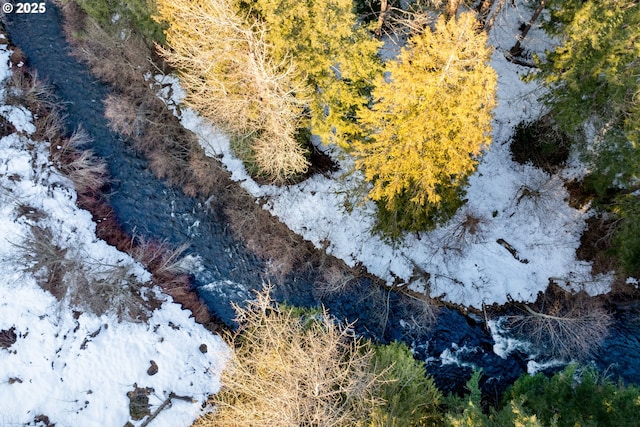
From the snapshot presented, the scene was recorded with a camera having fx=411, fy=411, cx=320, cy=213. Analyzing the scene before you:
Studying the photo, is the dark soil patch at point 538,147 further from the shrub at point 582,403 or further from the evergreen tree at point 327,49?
the shrub at point 582,403

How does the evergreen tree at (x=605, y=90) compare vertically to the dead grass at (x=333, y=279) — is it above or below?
above

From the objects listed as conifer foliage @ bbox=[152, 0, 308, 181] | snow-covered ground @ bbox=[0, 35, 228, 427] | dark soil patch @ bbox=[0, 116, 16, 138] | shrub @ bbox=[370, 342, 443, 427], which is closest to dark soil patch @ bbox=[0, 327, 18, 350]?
snow-covered ground @ bbox=[0, 35, 228, 427]

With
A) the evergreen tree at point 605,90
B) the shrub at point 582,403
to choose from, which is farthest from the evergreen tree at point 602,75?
the shrub at point 582,403

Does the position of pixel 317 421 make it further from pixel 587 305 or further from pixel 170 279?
pixel 587 305

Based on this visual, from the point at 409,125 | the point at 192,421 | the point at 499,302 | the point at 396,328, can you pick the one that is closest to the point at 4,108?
the point at 192,421

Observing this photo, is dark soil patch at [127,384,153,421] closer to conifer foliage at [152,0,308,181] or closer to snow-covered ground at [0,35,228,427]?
snow-covered ground at [0,35,228,427]

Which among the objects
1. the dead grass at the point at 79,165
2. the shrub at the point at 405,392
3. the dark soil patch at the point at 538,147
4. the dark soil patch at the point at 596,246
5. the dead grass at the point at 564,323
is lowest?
the dead grass at the point at 79,165
